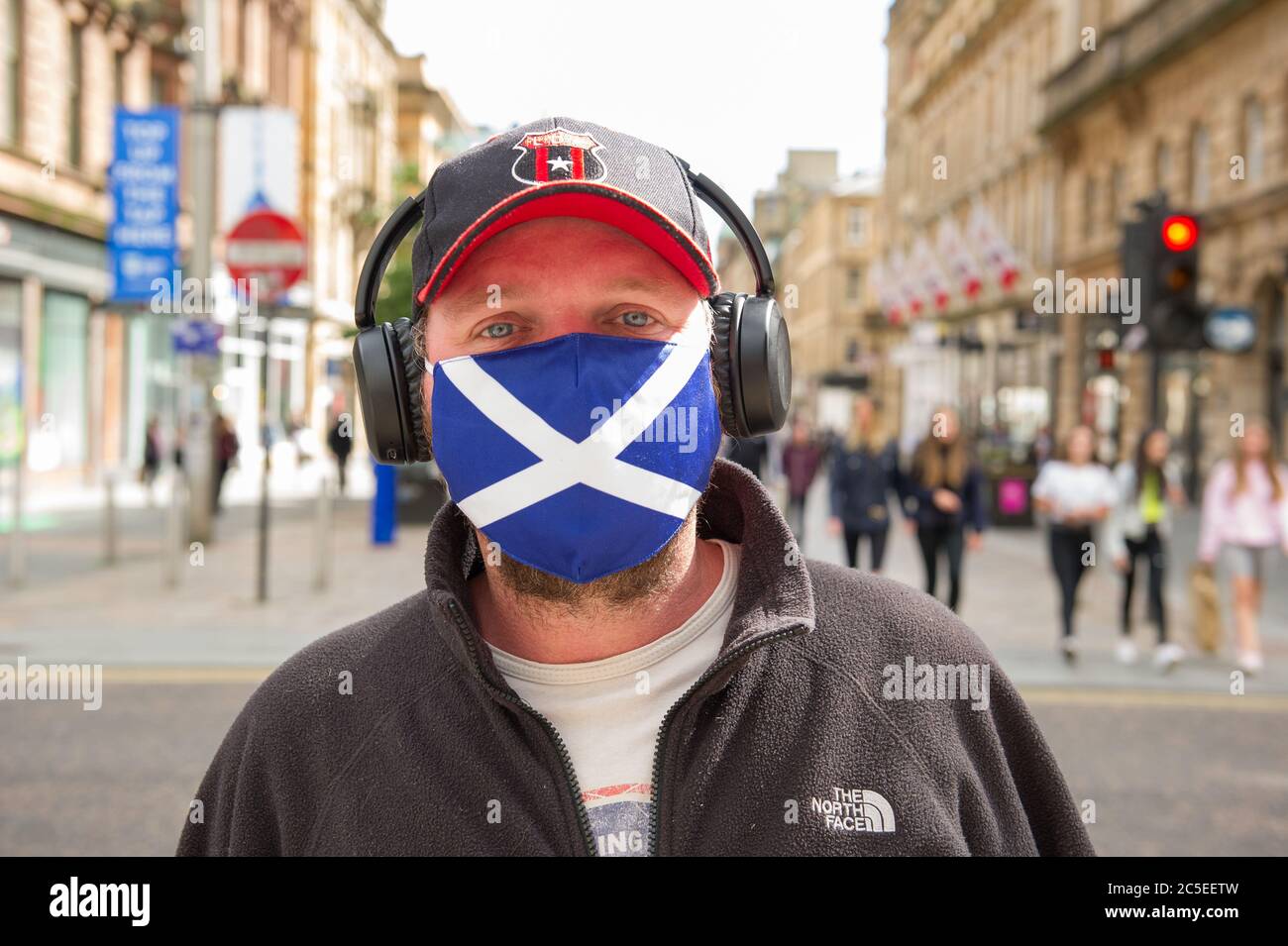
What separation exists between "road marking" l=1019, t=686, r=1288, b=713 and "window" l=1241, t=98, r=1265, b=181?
17.4m

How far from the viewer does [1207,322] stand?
9070 millimetres

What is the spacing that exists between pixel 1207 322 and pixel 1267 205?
14832 mm

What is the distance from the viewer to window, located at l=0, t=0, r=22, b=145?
69.8 feet

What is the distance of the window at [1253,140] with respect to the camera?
74.7 feet

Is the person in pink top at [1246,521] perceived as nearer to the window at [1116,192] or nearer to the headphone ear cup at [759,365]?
the headphone ear cup at [759,365]

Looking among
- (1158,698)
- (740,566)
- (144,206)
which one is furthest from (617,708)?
(144,206)

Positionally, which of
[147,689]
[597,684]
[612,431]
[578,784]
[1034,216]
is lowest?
[147,689]

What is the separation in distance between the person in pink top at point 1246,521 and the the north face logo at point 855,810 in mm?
8359

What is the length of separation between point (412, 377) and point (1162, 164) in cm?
2966

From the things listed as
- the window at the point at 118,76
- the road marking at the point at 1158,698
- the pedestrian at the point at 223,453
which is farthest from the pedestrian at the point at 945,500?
the window at the point at 118,76

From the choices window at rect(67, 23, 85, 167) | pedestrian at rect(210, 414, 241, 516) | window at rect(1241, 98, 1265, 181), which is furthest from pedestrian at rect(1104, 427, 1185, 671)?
window at rect(67, 23, 85, 167)

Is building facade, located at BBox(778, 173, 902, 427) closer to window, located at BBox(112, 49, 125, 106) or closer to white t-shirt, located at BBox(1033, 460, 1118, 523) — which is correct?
window, located at BBox(112, 49, 125, 106)

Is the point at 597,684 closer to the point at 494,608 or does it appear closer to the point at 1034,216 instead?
the point at 494,608
